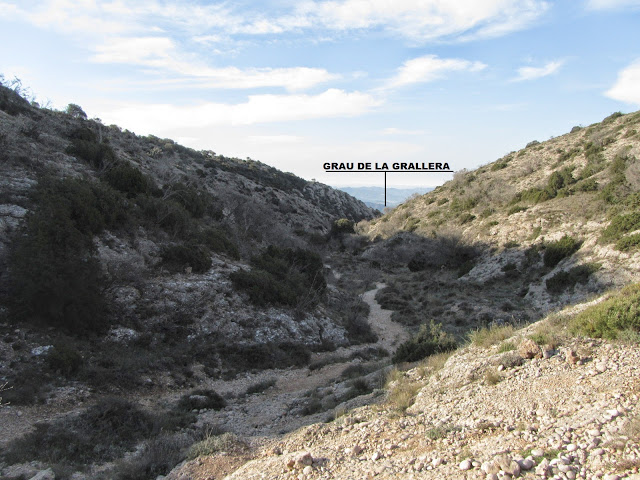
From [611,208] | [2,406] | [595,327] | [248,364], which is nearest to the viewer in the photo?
[595,327]

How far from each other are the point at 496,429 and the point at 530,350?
8.08ft

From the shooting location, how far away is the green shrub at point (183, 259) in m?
16.9

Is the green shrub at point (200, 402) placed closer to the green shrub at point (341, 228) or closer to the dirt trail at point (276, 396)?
the dirt trail at point (276, 396)

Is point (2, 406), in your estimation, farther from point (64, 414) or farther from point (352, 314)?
point (352, 314)

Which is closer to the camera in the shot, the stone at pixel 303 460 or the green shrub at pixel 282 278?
the stone at pixel 303 460

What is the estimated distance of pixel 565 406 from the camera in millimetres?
5754

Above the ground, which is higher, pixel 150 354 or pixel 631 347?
pixel 631 347

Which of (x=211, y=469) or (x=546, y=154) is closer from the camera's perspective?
(x=211, y=469)

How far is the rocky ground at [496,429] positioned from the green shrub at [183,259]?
11147 mm

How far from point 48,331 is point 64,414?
12.7 feet

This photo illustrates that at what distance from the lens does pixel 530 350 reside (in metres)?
7.54

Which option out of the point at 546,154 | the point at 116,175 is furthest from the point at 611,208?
the point at 116,175

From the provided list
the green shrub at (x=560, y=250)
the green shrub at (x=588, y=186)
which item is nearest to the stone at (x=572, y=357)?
the green shrub at (x=560, y=250)

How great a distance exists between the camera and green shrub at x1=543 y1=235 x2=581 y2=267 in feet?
76.7
